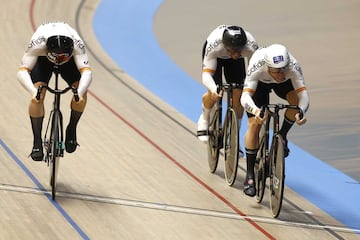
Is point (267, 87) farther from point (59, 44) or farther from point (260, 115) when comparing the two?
point (59, 44)

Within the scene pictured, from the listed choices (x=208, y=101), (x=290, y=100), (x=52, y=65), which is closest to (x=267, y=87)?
(x=290, y=100)

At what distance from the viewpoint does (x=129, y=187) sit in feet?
26.5

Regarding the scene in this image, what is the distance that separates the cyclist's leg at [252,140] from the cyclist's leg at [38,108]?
1539 mm

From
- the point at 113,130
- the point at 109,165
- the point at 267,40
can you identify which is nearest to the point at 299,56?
the point at 267,40

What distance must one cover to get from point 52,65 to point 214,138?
5.30 ft

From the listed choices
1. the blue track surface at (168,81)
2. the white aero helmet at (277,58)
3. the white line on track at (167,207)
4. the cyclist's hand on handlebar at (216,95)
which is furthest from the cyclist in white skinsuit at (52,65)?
the blue track surface at (168,81)

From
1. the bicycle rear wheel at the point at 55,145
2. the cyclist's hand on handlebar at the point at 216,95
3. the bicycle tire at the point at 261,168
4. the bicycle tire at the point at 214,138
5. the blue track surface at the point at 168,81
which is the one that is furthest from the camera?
the bicycle tire at the point at 214,138

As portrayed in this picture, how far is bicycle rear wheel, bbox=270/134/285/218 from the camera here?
24.0 feet

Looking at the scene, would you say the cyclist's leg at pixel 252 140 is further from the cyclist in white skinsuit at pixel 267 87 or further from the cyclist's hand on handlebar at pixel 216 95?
the cyclist's hand on handlebar at pixel 216 95

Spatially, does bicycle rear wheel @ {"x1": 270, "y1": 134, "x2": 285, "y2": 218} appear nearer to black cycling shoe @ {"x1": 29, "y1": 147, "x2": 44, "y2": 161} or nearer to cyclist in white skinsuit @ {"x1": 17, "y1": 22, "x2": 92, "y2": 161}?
cyclist in white skinsuit @ {"x1": 17, "y1": 22, "x2": 92, "y2": 161}

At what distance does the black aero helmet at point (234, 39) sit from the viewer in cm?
787

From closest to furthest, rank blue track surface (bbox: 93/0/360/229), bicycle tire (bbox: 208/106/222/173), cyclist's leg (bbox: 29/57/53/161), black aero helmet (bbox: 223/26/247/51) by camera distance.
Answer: cyclist's leg (bbox: 29/57/53/161) → black aero helmet (bbox: 223/26/247/51) → blue track surface (bbox: 93/0/360/229) → bicycle tire (bbox: 208/106/222/173)

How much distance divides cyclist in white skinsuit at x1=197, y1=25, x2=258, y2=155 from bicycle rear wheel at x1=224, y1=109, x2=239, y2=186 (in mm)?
207

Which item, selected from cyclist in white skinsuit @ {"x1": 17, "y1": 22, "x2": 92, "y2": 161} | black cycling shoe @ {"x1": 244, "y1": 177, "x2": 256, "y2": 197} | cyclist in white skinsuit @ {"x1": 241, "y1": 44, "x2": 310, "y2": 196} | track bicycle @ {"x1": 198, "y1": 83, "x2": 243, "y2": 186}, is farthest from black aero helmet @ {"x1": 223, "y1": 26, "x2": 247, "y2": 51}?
cyclist in white skinsuit @ {"x1": 17, "y1": 22, "x2": 92, "y2": 161}
